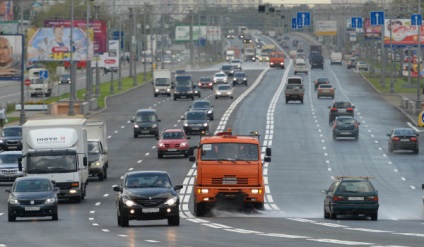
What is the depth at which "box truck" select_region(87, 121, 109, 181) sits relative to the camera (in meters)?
57.4

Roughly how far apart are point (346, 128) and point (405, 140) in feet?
27.0

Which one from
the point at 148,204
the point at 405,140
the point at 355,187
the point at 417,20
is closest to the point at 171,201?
the point at 148,204

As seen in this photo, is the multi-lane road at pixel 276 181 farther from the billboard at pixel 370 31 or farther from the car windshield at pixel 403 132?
the billboard at pixel 370 31

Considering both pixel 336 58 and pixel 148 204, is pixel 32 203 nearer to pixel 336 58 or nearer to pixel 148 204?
pixel 148 204

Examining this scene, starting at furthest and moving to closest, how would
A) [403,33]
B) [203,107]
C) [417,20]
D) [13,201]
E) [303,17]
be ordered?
1. [403,33]
2. [303,17]
3. [417,20]
4. [203,107]
5. [13,201]

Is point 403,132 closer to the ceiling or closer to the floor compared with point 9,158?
closer to the floor

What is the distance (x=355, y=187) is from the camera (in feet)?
128

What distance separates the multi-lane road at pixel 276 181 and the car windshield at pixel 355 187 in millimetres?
965

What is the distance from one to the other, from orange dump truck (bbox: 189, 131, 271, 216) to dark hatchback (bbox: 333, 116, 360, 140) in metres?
41.3

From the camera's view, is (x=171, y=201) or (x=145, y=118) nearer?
(x=171, y=201)

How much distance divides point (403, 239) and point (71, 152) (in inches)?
785

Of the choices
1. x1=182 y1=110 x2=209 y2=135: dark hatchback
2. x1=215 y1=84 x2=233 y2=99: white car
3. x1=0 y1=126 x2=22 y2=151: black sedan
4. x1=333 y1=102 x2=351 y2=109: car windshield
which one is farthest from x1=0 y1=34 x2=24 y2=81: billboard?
x1=215 y1=84 x2=233 y2=99: white car

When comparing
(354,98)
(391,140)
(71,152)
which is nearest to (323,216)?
(71,152)

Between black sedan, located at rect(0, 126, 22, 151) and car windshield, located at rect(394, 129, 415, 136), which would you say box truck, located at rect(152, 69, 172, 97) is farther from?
car windshield, located at rect(394, 129, 415, 136)
